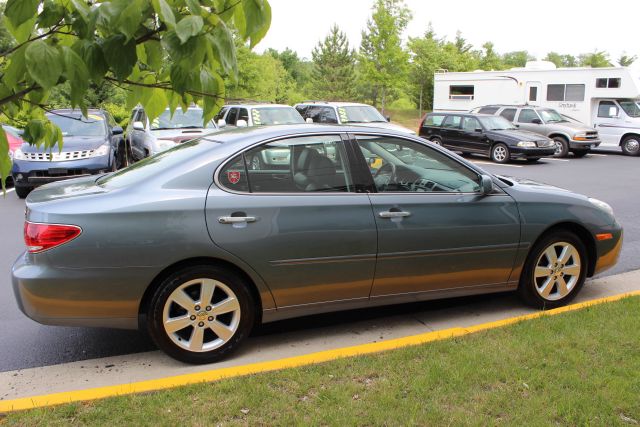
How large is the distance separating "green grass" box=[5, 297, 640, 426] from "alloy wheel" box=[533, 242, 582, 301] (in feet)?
3.07

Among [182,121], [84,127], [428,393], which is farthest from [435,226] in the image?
[84,127]

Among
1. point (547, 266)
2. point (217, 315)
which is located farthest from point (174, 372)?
point (547, 266)

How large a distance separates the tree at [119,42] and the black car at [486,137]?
56.1 feet

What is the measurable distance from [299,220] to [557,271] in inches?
94.5

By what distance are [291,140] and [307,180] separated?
341 mm

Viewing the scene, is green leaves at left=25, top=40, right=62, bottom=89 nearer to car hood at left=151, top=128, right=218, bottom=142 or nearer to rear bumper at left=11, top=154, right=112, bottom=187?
rear bumper at left=11, top=154, right=112, bottom=187

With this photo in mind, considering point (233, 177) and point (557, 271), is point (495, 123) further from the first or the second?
point (233, 177)

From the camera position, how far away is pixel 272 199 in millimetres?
3969

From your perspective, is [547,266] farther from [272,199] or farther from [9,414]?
[9,414]

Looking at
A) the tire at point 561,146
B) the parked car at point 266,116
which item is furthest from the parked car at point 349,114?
the tire at point 561,146

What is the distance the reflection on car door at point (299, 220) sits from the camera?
3850 mm

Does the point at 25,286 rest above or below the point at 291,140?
below

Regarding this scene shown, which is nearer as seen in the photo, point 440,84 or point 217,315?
point 217,315

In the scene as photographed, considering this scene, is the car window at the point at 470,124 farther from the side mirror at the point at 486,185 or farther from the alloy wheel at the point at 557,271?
the side mirror at the point at 486,185
